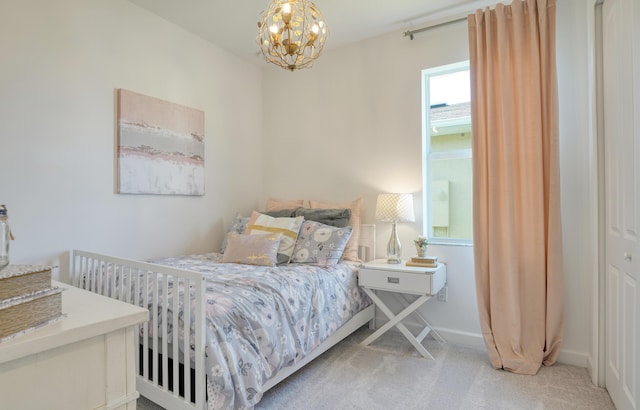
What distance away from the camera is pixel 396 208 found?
2721 mm

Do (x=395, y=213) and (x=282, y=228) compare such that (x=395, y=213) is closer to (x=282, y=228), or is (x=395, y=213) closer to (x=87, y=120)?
(x=282, y=228)

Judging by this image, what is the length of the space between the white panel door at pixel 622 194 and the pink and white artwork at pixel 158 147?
287 cm

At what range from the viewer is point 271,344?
1.79 m

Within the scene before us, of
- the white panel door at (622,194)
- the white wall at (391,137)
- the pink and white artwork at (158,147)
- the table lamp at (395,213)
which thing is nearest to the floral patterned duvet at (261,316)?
the table lamp at (395,213)

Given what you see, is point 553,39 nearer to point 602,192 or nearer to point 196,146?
point 602,192

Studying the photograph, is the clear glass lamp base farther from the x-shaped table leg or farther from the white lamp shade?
the x-shaped table leg

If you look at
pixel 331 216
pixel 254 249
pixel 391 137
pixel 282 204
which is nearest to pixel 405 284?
pixel 331 216

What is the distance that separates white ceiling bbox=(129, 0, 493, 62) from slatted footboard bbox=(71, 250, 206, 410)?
1.93m

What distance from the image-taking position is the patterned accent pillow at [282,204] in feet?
11.3

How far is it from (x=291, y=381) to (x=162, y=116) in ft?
7.08

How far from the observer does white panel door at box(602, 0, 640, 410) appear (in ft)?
5.10

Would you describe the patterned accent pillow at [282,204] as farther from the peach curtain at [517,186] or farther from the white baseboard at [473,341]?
the peach curtain at [517,186]

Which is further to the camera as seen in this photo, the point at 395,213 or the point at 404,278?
the point at 395,213

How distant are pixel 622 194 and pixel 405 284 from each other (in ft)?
4.28
